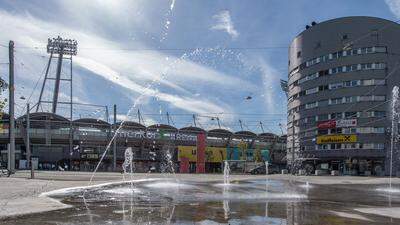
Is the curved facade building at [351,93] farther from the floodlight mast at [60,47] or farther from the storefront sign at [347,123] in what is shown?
the floodlight mast at [60,47]

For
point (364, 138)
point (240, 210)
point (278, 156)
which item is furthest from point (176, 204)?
point (278, 156)

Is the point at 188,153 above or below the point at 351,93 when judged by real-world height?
below

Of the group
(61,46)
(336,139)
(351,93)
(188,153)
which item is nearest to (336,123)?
(336,139)

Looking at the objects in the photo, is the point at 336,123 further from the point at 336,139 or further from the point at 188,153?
the point at 188,153

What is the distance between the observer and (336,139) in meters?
104

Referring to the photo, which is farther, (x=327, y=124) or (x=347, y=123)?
(x=327, y=124)

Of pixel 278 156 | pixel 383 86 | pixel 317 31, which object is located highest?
pixel 317 31

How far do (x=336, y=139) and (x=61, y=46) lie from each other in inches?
2421

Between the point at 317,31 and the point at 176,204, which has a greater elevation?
the point at 317,31

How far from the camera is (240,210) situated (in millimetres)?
15727

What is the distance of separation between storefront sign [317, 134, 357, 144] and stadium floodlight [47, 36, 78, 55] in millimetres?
56479

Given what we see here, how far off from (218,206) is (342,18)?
96576 mm

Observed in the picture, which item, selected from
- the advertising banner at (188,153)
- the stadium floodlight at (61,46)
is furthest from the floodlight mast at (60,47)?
the advertising banner at (188,153)

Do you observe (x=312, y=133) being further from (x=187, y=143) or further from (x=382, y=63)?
(x=187, y=143)
